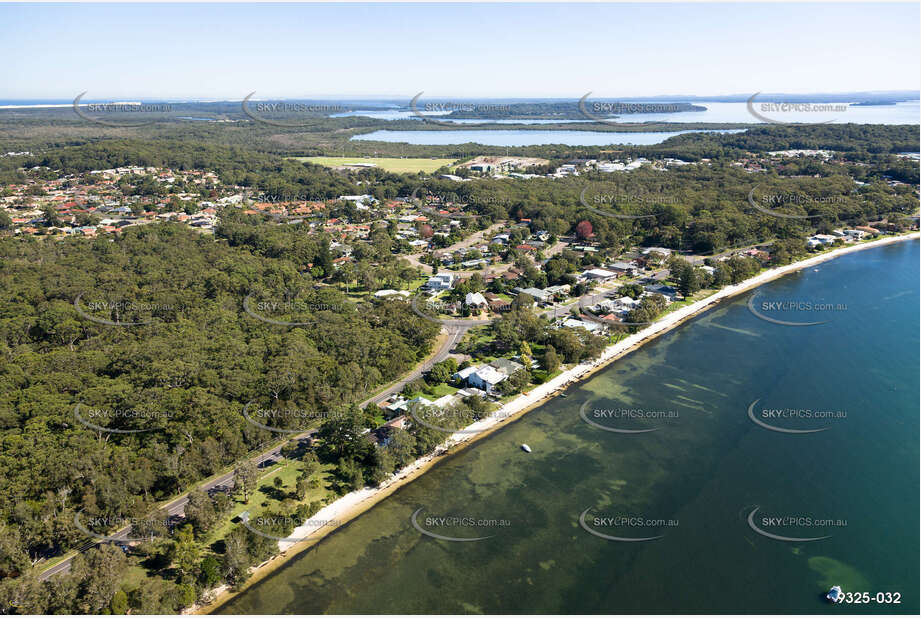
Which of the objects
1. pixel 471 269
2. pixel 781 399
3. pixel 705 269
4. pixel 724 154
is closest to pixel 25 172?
pixel 471 269

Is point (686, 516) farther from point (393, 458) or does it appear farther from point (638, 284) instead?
point (638, 284)

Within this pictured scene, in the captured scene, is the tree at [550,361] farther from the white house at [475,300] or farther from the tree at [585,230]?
the tree at [585,230]

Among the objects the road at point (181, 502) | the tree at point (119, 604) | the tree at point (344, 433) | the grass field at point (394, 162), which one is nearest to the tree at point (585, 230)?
the tree at point (344, 433)

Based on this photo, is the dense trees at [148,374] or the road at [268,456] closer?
the road at [268,456]

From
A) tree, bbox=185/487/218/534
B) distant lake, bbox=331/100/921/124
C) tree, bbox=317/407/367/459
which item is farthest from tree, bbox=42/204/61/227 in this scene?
distant lake, bbox=331/100/921/124

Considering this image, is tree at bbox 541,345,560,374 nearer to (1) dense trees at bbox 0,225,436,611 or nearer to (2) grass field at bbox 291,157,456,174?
(1) dense trees at bbox 0,225,436,611
